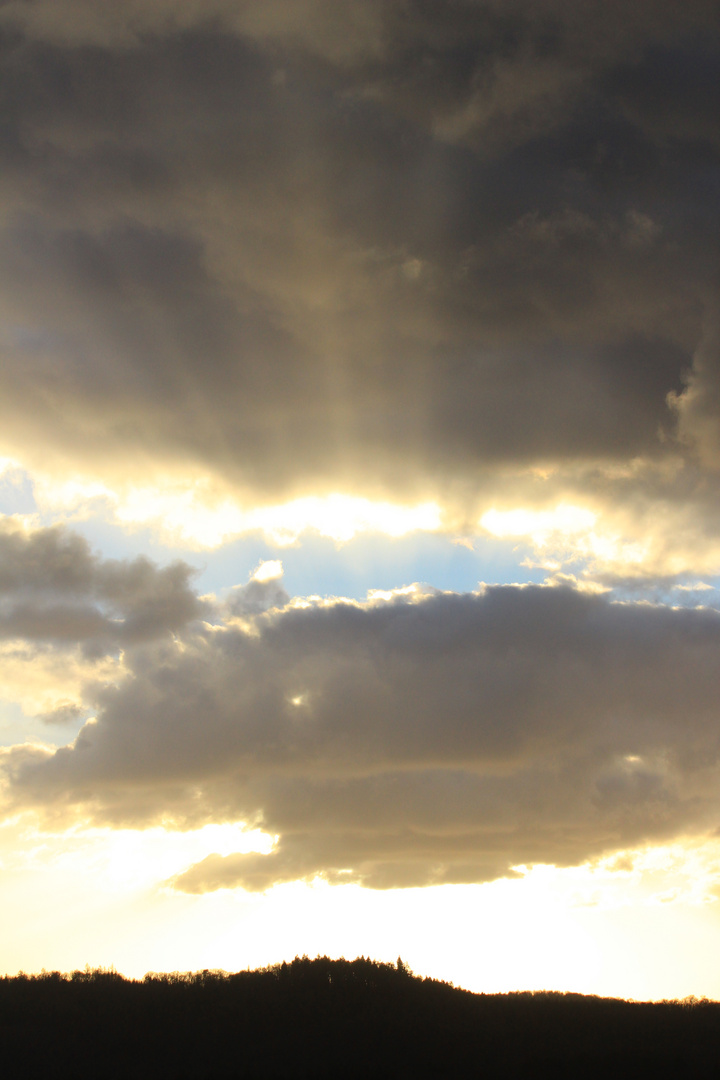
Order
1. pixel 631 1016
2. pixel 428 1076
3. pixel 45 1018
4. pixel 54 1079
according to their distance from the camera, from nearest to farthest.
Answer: pixel 54 1079
pixel 428 1076
pixel 45 1018
pixel 631 1016

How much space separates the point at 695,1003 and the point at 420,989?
2589cm

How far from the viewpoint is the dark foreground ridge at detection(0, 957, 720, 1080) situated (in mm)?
69188

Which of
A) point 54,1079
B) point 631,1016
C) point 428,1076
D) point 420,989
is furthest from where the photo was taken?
point 420,989

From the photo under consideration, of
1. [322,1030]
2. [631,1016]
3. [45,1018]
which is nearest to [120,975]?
[45,1018]

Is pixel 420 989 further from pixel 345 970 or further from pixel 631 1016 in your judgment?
pixel 631 1016

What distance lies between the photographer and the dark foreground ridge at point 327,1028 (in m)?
69.2

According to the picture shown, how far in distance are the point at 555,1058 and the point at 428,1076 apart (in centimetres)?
984

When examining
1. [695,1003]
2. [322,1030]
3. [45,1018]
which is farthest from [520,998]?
[45,1018]

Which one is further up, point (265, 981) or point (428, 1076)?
point (265, 981)

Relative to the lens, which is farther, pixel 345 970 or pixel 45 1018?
pixel 345 970

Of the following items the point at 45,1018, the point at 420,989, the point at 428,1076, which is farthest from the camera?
the point at 420,989

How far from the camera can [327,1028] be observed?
258 feet

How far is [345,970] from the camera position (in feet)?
296

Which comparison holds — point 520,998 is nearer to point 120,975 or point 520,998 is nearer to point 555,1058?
point 555,1058
